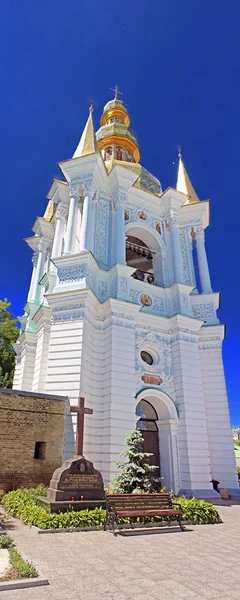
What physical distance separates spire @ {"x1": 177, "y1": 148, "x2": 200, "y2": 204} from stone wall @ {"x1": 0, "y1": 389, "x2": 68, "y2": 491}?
15.9 meters

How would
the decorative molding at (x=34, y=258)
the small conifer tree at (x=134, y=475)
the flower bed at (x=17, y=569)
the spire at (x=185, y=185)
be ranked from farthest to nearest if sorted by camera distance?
the decorative molding at (x=34, y=258) → the spire at (x=185, y=185) → the small conifer tree at (x=134, y=475) → the flower bed at (x=17, y=569)

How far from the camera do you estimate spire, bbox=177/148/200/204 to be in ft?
76.3

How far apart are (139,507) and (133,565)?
3042mm

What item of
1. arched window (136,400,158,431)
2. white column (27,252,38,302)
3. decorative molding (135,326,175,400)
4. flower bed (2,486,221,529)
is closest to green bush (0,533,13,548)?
flower bed (2,486,221,529)

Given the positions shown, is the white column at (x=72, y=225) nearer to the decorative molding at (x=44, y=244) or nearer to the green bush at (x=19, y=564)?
the decorative molding at (x=44, y=244)

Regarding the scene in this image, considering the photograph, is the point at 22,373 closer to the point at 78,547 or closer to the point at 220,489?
the point at 220,489

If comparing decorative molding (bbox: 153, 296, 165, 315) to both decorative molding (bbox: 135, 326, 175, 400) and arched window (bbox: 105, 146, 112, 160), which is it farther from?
arched window (bbox: 105, 146, 112, 160)

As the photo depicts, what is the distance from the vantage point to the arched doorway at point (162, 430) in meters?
15.2

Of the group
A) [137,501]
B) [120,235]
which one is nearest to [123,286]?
[120,235]

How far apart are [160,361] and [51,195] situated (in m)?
12.4

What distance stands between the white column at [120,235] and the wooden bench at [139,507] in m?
10.9

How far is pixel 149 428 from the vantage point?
16484 millimetres

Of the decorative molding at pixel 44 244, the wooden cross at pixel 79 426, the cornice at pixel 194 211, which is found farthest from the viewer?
the decorative molding at pixel 44 244

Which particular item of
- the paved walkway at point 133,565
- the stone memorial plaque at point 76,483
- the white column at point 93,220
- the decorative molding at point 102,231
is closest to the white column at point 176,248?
the decorative molding at point 102,231
